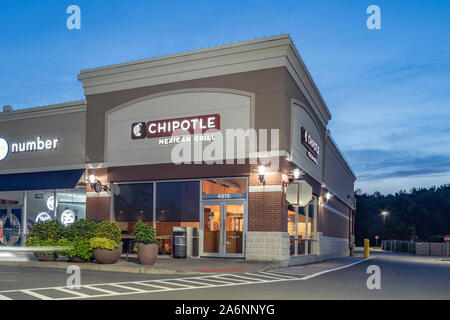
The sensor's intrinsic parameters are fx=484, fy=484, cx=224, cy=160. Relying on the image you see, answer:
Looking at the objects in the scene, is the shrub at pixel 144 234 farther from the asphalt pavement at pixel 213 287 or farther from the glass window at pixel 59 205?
the glass window at pixel 59 205

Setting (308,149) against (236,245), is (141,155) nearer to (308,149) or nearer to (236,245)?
(236,245)

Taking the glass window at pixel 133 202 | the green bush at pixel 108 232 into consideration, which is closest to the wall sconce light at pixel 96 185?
the glass window at pixel 133 202

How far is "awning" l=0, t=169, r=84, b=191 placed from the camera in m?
25.7

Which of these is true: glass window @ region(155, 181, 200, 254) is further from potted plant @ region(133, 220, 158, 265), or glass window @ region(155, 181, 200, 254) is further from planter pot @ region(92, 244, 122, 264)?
planter pot @ region(92, 244, 122, 264)

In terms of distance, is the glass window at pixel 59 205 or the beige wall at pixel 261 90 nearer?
the beige wall at pixel 261 90

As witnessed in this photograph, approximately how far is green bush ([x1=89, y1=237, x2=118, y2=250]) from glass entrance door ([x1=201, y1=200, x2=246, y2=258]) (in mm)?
5163

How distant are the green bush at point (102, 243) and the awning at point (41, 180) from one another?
8.72 metres

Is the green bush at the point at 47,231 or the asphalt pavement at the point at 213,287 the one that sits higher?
the green bush at the point at 47,231

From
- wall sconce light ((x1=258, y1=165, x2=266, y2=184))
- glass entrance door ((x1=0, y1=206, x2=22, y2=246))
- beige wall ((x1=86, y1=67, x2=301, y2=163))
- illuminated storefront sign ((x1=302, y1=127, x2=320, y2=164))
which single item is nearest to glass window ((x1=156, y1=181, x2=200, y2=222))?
wall sconce light ((x1=258, y1=165, x2=266, y2=184))

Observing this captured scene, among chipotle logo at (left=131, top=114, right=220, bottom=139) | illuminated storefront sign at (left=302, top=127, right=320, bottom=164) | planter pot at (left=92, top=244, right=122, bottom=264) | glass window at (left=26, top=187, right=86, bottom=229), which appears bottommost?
planter pot at (left=92, top=244, right=122, bottom=264)

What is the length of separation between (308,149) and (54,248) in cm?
1363

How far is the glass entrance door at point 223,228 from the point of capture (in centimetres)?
2097

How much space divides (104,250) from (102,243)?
0.86ft

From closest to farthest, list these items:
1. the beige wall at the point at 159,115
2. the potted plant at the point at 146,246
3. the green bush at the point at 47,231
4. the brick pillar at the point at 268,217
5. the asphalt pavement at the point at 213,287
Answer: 1. the asphalt pavement at the point at 213,287
2. the potted plant at the point at 146,246
3. the green bush at the point at 47,231
4. the brick pillar at the point at 268,217
5. the beige wall at the point at 159,115
